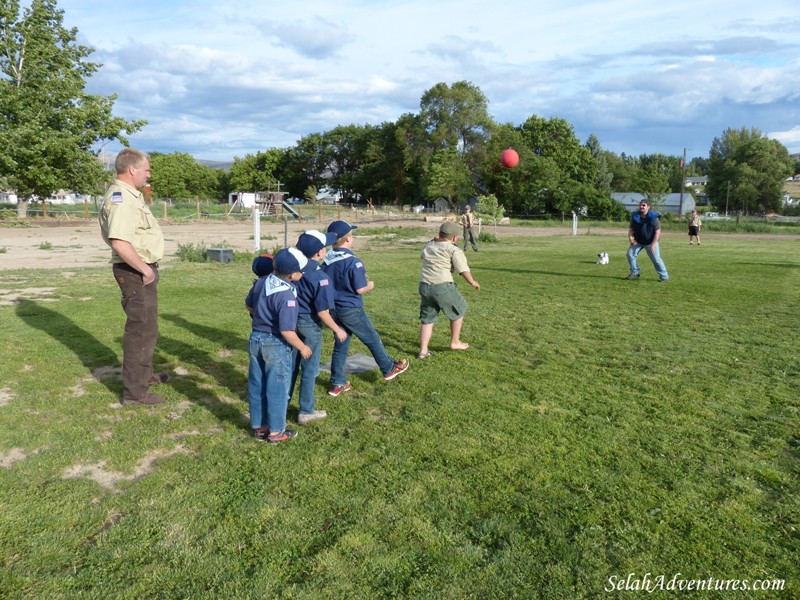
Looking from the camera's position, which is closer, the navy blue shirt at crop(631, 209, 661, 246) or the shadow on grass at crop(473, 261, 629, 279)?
the navy blue shirt at crop(631, 209, 661, 246)

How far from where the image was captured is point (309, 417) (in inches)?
195

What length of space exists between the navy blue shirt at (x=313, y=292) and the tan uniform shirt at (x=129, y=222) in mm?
1387

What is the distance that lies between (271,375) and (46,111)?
4392 centimetres

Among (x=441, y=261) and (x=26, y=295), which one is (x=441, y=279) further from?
(x=26, y=295)

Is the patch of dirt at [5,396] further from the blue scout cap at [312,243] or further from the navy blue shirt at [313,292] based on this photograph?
the blue scout cap at [312,243]

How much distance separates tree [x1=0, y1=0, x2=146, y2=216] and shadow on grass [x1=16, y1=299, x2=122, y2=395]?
1292 inches

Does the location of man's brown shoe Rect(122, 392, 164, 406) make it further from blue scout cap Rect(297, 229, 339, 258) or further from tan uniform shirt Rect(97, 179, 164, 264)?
blue scout cap Rect(297, 229, 339, 258)

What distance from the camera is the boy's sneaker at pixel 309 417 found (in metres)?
4.93

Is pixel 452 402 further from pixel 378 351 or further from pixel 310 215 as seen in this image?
pixel 310 215

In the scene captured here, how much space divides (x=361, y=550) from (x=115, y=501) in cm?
165

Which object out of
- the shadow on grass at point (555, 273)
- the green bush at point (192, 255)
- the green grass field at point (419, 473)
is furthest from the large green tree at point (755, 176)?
the green grass field at point (419, 473)

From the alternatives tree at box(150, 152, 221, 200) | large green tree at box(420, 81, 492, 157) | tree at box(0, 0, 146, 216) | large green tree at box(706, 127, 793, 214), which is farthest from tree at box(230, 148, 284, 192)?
large green tree at box(706, 127, 793, 214)

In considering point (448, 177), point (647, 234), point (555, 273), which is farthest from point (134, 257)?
point (448, 177)

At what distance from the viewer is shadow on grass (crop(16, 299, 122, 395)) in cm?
667
